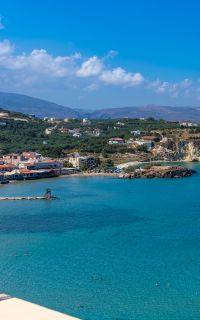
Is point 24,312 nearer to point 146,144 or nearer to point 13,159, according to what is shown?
point 13,159

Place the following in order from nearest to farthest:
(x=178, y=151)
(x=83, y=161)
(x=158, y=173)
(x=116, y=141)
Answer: (x=158, y=173), (x=83, y=161), (x=178, y=151), (x=116, y=141)

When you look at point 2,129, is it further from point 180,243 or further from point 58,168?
point 180,243

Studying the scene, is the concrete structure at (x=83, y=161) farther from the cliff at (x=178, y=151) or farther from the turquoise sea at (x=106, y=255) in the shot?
the turquoise sea at (x=106, y=255)

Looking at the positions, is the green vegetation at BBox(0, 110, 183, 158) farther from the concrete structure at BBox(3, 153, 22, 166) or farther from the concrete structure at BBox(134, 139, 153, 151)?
the concrete structure at BBox(3, 153, 22, 166)

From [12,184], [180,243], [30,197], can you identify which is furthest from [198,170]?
[180,243]

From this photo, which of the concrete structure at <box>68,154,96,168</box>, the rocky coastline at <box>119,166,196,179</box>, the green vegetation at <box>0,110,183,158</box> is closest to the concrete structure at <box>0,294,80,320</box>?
the rocky coastline at <box>119,166,196,179</box>

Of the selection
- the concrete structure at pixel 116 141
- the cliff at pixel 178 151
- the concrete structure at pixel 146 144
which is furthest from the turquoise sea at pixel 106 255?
the concrete structure at pixel 116 141

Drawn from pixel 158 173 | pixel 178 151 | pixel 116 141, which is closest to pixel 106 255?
pixel 158 173
